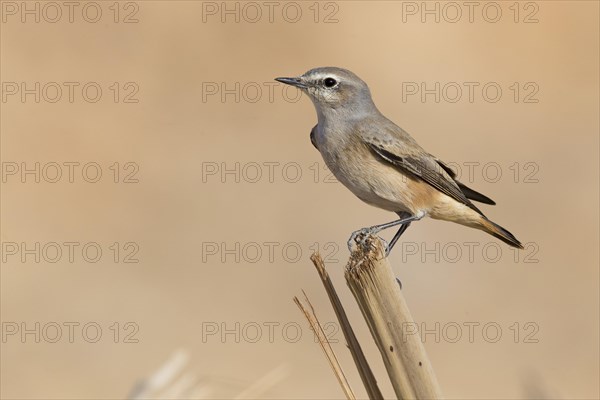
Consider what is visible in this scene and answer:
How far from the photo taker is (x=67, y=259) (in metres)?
12.8

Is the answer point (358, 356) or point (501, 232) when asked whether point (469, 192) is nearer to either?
point (501, 232)

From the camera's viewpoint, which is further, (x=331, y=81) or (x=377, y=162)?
(x=331, y=81)

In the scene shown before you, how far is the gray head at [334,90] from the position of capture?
8039 millimetres

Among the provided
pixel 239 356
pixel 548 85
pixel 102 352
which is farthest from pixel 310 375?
pixel 548 85

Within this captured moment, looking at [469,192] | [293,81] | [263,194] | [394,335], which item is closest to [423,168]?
[469,192]

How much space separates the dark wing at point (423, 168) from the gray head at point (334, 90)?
461 millimetres

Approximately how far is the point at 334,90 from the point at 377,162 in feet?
2.38

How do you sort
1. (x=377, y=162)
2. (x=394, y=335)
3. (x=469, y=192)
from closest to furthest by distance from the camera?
(x=394, y=335)
(x=377, y=162)
(x=469, y=192)

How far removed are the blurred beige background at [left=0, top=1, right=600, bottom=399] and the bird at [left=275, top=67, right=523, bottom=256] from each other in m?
2.35

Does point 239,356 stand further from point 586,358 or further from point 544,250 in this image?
point 544,250

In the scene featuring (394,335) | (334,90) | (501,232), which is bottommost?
(394,335)

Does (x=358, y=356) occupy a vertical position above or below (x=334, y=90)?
below

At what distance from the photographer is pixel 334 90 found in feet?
26.6

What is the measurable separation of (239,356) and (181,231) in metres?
2.83
